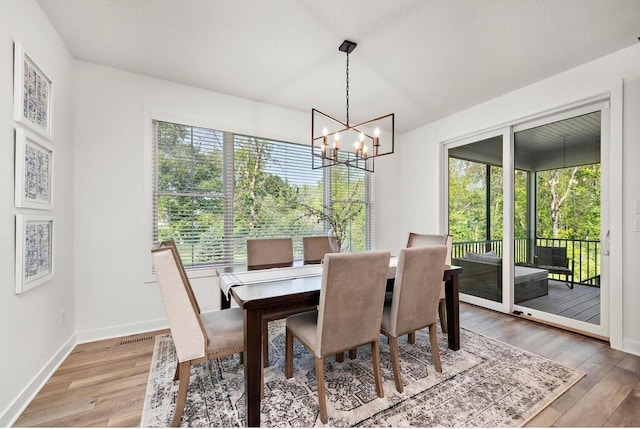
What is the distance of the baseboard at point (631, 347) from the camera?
7.72ft

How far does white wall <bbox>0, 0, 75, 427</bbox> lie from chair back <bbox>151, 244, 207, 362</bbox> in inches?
37.3

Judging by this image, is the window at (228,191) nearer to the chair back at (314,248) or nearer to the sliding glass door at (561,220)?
the chair back at (314,248)

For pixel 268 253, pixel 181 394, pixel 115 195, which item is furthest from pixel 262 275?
pixel 115 195

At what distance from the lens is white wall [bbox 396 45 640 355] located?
240cm

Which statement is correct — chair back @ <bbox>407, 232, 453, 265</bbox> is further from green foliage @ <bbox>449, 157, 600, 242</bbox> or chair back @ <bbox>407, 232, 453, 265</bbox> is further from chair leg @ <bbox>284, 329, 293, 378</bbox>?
chair leg @ <bbox>284, 329, 293, 378</bbox>

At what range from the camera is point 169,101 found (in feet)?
9.99


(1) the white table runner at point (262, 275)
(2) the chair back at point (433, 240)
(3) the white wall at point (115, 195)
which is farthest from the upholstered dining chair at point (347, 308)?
(3) the white wall at point (115, 195)

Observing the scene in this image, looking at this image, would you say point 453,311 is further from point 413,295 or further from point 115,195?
point 115,195

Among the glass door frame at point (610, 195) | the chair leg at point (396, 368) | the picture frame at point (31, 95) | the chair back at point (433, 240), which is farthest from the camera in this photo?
the chair back at point (433, 240)

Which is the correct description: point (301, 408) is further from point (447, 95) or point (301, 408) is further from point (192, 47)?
point (447, 95)

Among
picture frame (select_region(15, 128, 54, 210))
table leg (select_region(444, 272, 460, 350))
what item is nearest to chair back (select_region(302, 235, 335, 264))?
table leg (select_region(444, 272, 460, 350))

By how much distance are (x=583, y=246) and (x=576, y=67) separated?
1799mm

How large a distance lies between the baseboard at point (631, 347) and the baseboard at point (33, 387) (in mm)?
4483

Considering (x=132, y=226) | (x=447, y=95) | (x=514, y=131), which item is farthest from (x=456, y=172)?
(x=132, y=226)
